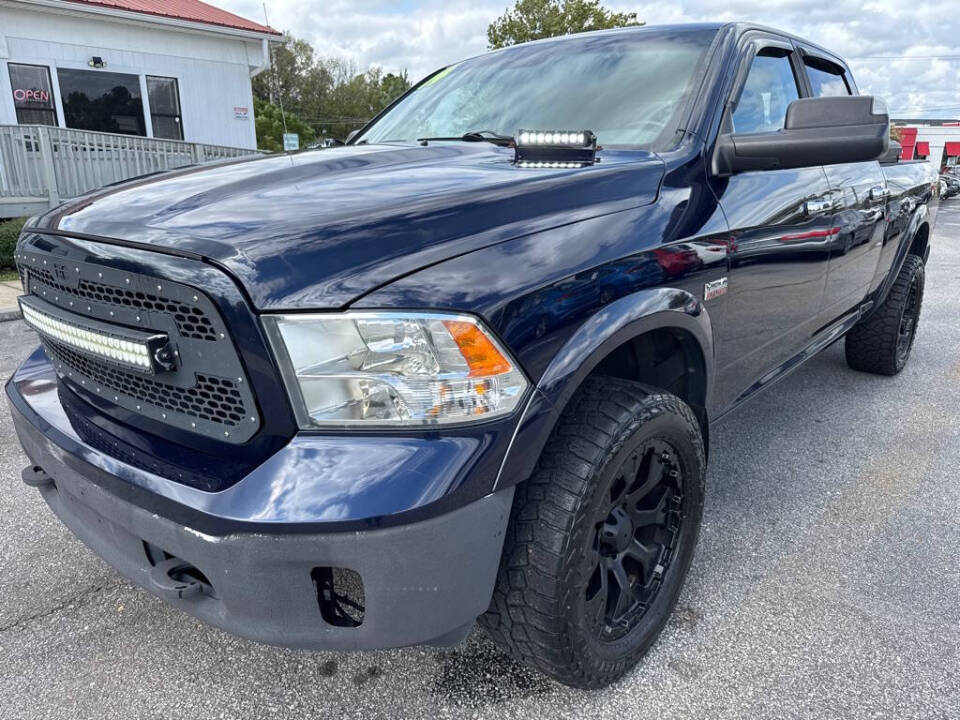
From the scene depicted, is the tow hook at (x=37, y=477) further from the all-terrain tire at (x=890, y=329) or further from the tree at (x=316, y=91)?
the tree at (x=316, y=91)

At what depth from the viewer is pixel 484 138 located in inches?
98.3

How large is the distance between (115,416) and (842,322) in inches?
125

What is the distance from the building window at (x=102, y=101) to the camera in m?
12.1

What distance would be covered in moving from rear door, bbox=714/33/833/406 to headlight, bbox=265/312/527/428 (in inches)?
44.1

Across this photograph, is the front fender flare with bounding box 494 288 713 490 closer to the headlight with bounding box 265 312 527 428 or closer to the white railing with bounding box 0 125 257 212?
the headlight with bounding box 265 312 527 428

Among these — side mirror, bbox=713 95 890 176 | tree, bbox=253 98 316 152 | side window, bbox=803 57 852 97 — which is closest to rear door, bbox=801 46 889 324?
side window, bbox=803 57 852 97

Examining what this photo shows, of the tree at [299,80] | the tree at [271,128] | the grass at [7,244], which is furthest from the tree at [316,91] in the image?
the grass at [7,244]

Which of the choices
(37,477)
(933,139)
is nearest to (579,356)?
(37,477)

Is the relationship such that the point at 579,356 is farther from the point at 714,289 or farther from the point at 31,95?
the point at 31,95

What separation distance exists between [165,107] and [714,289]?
1368 centimetres

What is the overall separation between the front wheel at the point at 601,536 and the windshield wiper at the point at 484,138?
102 centimetres

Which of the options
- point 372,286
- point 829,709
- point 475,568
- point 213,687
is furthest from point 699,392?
point 213,687

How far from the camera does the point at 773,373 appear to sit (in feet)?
9.23

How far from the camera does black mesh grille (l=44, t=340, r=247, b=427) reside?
4.63 feet
